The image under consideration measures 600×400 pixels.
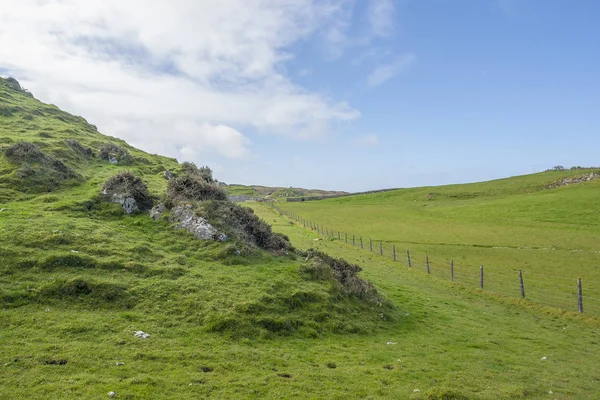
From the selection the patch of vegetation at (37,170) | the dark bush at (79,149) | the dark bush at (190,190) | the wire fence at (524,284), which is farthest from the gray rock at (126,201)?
the wire fence at (524,284)

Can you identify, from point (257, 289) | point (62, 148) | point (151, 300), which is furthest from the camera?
point (62, 148)

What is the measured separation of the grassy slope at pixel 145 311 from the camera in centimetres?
883

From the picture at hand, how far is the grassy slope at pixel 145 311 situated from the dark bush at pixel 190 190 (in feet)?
5.47

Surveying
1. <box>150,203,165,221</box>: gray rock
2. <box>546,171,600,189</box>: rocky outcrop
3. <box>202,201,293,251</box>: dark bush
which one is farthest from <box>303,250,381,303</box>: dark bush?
<box>546,171,600,189</box>: rocky outcrop

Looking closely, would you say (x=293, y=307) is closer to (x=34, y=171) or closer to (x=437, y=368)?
(x=437, y=368)

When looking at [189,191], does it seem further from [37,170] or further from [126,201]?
[37,170]

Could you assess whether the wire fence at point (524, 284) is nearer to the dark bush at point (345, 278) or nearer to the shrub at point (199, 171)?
the dark bush at point (345, 278)

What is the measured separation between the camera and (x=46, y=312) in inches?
427

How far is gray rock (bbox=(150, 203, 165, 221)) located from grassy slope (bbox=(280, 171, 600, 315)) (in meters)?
20.6

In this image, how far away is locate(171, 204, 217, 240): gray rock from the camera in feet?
56.7

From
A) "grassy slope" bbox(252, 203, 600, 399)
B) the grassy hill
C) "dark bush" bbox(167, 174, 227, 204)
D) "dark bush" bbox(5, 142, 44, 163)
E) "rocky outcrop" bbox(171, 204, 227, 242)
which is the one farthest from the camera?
"dark bush" bbox(5, 142, 44, 163)

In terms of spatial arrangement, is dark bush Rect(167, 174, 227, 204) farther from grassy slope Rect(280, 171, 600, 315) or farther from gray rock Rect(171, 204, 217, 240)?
grassy slope Rect(280, 171, 600, 315)

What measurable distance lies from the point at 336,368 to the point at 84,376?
631 centimetres

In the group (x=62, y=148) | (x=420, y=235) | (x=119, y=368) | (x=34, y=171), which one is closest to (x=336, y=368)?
(x=119, y=368)
